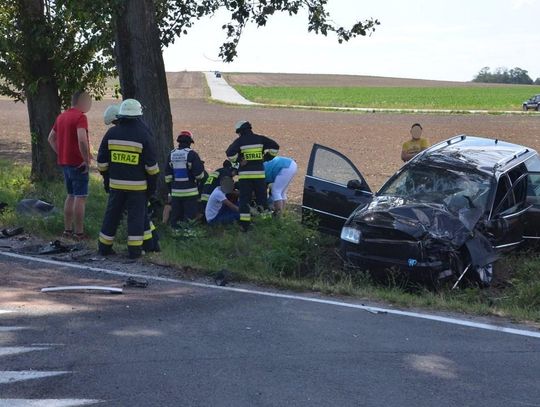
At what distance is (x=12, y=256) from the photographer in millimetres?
9031

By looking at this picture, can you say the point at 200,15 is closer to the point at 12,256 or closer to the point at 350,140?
the point at 12,256

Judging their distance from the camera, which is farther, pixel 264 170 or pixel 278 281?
pixel 264 170

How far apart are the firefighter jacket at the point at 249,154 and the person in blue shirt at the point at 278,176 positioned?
654 mm

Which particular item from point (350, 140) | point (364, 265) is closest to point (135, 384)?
point (364, 265)

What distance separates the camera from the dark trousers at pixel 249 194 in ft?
36.0

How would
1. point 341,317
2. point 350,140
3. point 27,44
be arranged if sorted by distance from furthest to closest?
point 350,140 < point 27,44 < point 341,317

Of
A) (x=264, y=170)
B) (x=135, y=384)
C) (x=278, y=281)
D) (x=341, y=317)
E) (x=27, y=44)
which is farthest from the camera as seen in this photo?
(x=27, y=44)

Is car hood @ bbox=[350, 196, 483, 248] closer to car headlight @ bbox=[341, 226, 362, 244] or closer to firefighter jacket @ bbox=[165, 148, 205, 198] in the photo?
car headlight @ bbox=[341, 226, 362, 244]

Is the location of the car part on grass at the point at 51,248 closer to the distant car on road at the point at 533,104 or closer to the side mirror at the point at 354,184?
the side mirror at the point at 354,184

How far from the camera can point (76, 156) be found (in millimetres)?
9961

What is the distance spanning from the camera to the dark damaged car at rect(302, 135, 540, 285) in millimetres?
8039

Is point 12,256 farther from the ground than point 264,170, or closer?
closer

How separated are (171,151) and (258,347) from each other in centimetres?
628

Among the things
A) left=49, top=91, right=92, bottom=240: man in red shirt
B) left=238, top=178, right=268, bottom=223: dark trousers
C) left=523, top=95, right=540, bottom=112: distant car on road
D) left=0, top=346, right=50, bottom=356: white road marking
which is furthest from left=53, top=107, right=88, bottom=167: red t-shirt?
left=523, top=95, right=540, bottom=112: distant car on road
